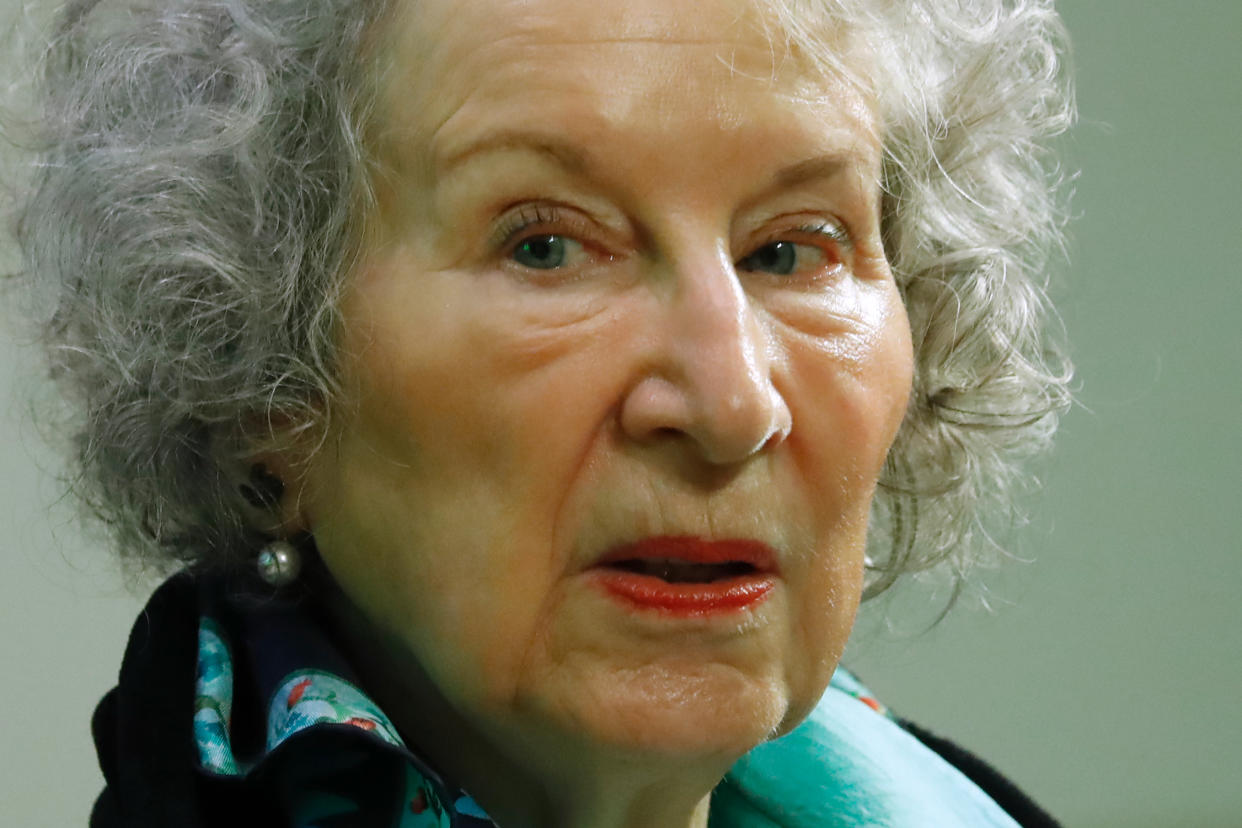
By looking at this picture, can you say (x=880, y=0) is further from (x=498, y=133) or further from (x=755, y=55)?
(x=498, y=133)

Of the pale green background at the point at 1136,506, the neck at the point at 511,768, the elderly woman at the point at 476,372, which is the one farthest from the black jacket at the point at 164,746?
the pale green background at the point at 1136,506

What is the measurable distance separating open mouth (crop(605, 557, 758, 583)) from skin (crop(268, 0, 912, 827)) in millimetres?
27

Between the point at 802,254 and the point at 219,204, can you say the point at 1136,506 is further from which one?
the point at 219,204

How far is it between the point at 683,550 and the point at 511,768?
0.28 meters

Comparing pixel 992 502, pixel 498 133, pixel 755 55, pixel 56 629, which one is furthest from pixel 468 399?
pixel 56 629

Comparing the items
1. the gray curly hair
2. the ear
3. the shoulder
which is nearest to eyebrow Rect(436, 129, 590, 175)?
the gray curly hair

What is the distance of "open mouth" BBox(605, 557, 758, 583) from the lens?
3.47 ft

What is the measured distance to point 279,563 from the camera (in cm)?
123

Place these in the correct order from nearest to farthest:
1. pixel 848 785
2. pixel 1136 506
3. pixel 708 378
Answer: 1. pixel 708 378
2. pixel 848 785
3. pixel 1136 506

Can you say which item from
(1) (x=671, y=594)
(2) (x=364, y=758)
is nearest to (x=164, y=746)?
(2) (x=364, y=758)

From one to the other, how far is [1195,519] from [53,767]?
1707 millimetres

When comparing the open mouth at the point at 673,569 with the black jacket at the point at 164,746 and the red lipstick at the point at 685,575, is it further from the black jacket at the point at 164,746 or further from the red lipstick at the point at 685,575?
the black jacket at the point at 164,746

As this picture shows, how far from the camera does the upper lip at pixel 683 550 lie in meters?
1.04

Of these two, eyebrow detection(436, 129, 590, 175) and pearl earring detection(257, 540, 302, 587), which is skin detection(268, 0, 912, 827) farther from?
pearl earring detection(257, 540, 302, 587)
